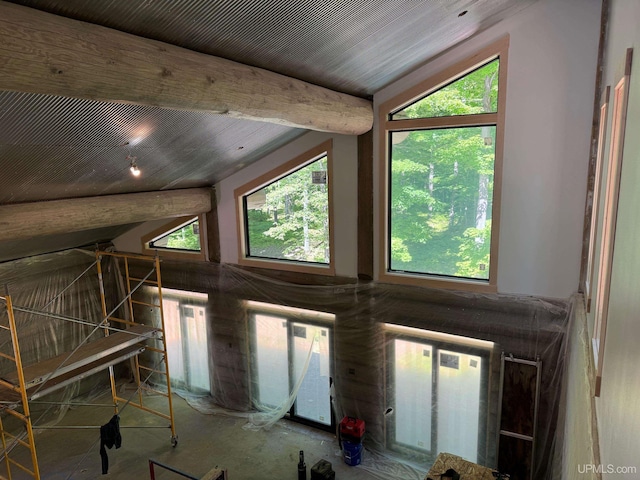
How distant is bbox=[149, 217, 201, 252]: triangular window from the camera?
676 centimetres

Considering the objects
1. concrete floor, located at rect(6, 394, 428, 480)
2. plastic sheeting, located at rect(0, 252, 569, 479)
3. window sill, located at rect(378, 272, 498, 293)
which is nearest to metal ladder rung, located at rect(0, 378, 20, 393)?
concrete floor, located at rect(6, 394, 428, 480)

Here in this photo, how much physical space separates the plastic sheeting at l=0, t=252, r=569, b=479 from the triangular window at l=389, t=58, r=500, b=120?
6.35 feet

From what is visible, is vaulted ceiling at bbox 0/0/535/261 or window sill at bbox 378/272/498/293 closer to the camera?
vaulted ceiling at bbox 0/0/535/261

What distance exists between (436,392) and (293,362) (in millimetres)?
2044

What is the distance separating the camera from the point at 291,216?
597cm

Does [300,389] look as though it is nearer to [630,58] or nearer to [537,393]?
[537,393]

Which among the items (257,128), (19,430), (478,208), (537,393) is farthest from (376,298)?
(19,430)

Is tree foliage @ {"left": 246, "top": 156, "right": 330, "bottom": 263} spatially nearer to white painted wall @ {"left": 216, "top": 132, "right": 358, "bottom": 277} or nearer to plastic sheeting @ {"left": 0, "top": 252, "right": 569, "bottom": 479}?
white painted wall @ {"left": 216, "top": 132, "right": 358, "bottom": 277}

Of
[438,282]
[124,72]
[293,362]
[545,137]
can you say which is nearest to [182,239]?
[293,362]

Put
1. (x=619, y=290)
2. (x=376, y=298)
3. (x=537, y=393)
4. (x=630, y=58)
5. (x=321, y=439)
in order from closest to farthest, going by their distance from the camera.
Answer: (x=619, y=290), (x=630, y=58), (x=537, y=393), (x=376, y=298), (x=321, y=439)

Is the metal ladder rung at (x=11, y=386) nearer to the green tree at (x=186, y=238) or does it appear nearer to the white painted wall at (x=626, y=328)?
the green tree at (x=186, y=238)

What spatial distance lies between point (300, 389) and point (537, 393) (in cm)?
312

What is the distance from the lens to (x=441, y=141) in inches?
187

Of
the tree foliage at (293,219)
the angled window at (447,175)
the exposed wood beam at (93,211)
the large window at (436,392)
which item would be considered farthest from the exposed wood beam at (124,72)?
the large window at (436,392)
